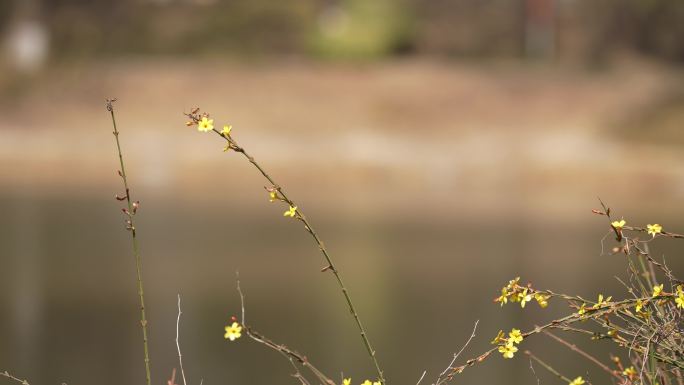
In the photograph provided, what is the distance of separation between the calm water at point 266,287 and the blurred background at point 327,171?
31 mm

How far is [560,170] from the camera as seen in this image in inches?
669

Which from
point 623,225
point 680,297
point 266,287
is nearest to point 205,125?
point 623,225

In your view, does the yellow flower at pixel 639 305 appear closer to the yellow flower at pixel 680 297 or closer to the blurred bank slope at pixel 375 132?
the yellow flower at pixel 680 297

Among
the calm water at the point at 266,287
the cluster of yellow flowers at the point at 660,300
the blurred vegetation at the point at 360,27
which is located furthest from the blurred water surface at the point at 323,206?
the cluster of yellow flowers at the point at 660,300

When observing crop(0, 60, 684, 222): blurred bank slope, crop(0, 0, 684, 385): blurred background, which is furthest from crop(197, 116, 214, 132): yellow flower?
crop(0, 60, 684, 222): blurred bank slope

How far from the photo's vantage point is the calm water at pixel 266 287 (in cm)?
621

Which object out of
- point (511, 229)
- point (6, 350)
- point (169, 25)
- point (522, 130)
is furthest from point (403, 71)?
point (6, 350)

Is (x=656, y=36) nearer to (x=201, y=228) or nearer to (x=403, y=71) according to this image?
(x=403, y=71)

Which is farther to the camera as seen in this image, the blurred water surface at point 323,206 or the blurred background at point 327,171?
the blurred background at point 327,171

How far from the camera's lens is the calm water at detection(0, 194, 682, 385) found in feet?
20.4

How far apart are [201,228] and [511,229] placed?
110 inches

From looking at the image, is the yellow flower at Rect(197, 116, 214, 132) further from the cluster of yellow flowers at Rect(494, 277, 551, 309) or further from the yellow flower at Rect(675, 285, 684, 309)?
the yellow flower at Rect(675, 285, 684, 309)

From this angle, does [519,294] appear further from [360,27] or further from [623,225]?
[360,27]

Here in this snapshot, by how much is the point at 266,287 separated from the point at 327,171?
8.49 metres
